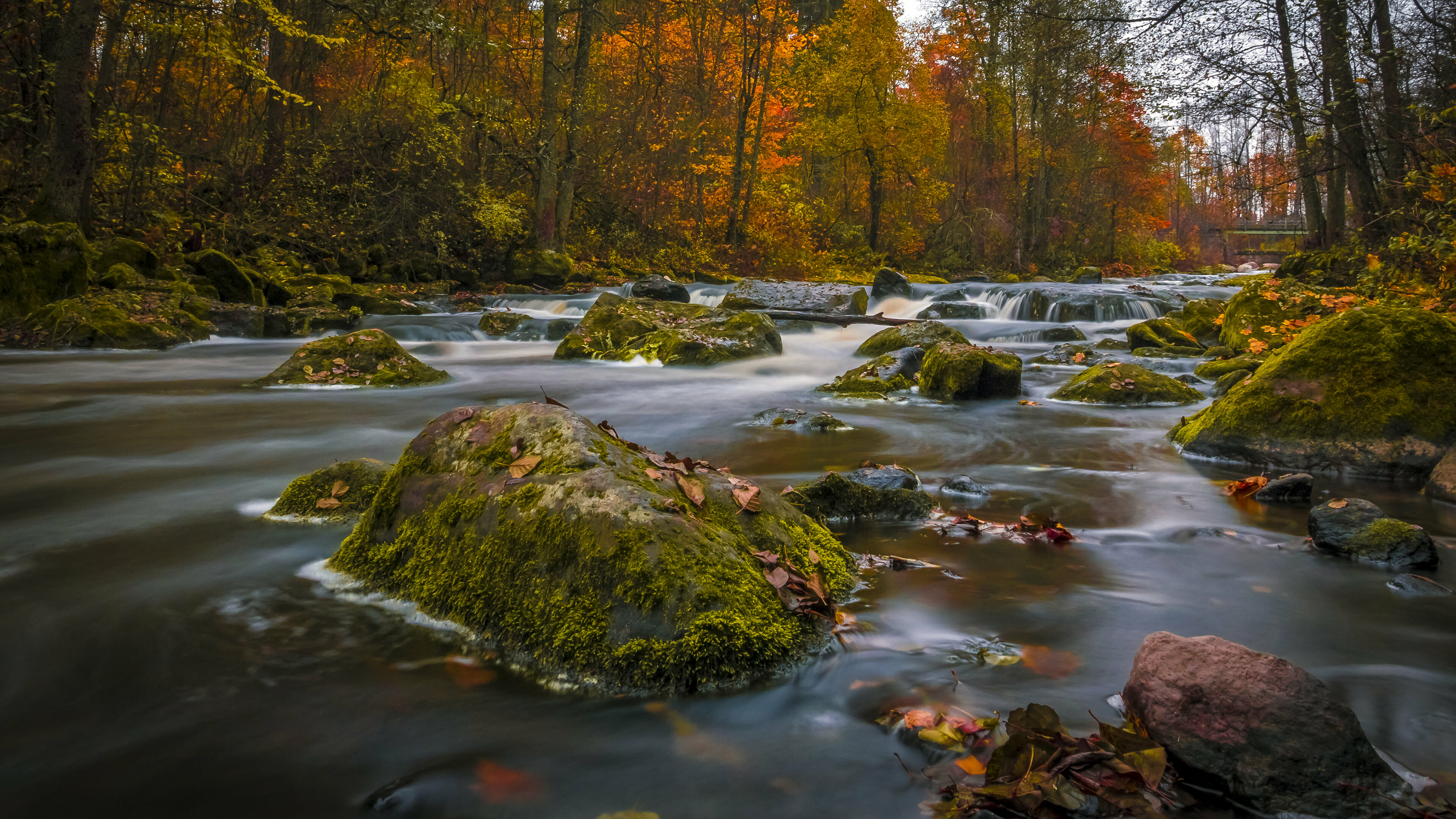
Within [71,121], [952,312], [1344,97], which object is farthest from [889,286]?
[71,121]

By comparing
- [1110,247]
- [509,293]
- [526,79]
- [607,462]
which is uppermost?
[526,79]

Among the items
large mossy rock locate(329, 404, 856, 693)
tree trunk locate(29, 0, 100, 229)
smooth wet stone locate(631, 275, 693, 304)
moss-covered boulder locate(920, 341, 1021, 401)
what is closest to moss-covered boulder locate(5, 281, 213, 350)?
tree trunk locate(29, 0, 100, 229)

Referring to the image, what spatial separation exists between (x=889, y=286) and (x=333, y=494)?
1991 centimetres

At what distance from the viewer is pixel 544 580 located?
109 inches

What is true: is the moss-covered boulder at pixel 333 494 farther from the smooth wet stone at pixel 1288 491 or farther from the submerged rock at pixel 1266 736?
the smooth wet stone at pixel 1288 491

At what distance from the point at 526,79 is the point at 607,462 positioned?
23904mm

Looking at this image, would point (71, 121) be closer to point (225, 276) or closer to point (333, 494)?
point (225, 276)

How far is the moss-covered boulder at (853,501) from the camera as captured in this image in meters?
4.54

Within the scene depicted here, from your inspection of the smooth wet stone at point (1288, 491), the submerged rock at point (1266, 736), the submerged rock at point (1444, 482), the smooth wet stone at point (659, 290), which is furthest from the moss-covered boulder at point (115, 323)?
the submerged rock at point (1444, 482)

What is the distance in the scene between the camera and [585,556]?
269cm

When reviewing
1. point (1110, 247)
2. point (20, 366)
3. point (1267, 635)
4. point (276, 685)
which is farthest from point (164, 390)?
point (1110, 247)

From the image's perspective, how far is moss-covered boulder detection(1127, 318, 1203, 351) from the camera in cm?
1371

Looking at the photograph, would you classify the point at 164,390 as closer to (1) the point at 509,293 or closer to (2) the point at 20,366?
(2) the point at 20,366

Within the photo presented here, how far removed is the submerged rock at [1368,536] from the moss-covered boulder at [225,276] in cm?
1674
